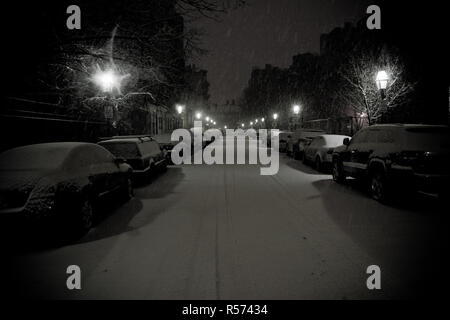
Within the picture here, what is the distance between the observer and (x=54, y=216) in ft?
18.1

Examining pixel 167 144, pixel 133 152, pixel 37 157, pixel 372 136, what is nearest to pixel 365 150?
pixel 372 136

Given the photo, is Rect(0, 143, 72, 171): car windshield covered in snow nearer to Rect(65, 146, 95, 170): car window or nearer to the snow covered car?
the snow covered car

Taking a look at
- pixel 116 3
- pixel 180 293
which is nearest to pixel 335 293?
pixel 180 293

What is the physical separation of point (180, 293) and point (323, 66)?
171ft

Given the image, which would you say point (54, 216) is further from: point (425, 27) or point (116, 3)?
point (425, 27)

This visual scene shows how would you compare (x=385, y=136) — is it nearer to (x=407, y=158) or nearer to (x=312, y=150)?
(x=407, y=158)

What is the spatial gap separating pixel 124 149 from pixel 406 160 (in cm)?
804

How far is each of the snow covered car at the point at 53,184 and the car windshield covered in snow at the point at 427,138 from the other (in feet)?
22.5

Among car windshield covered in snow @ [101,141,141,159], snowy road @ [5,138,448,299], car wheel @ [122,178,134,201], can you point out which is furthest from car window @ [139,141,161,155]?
snowy road @ [5,138,448,299]

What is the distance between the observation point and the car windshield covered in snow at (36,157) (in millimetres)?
5896

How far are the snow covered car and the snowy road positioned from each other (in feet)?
1.77

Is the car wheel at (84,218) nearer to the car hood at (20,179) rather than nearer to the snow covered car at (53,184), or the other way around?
the snow covered car at (53,184)
